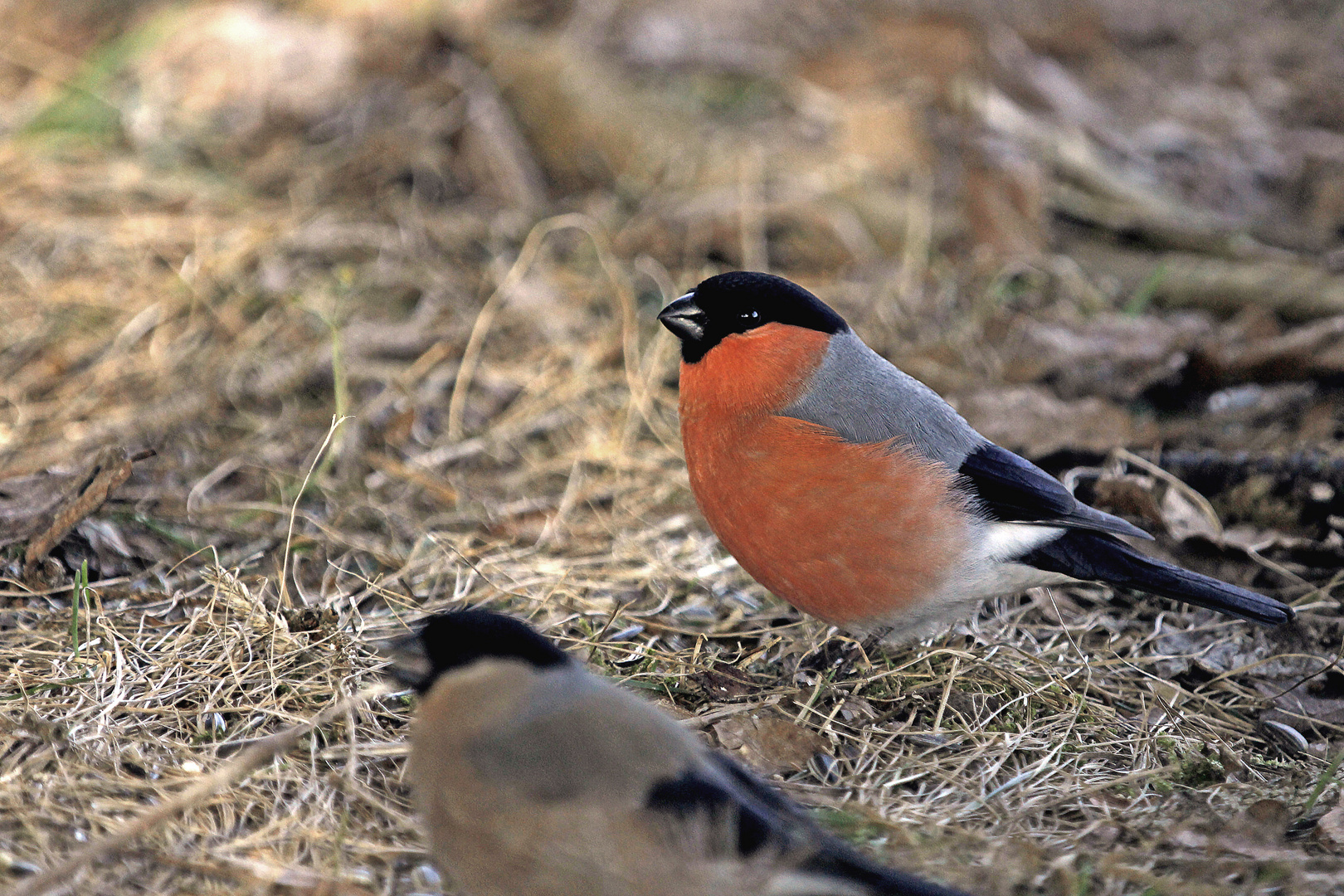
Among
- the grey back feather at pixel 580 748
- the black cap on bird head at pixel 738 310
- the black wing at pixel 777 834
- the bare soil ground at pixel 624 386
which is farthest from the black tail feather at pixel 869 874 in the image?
the black cap on bird head at pixel 738 310

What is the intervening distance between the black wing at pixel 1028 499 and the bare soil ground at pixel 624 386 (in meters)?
0.38

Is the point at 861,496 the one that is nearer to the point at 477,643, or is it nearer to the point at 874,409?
the point at 874,409

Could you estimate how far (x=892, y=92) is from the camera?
7676mm

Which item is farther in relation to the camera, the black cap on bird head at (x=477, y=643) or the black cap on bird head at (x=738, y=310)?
the black cap on bird head at (x=738, y=310)

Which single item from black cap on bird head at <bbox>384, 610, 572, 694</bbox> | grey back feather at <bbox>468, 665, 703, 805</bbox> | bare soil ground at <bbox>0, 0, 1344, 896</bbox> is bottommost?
bare soil ground at <bbox>0, 0, 1344, 896</bbox>

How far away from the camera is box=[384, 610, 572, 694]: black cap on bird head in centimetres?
225

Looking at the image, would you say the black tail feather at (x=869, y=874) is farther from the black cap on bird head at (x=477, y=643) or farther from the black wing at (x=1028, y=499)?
the black wing at (x=1028, y=499)

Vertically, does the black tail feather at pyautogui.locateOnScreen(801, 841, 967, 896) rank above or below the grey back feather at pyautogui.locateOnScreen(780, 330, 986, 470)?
below

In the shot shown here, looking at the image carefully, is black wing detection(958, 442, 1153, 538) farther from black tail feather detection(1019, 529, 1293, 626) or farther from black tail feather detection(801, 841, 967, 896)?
black tail feather detection(801, 841, 967, 896)

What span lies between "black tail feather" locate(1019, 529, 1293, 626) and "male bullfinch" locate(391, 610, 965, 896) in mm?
1424

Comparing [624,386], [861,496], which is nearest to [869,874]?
[861,496]

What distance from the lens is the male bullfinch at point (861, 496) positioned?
3207 millimetres

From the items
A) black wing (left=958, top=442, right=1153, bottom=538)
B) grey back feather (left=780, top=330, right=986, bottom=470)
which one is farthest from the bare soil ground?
grey back feather (left=780, top=330, right=986, bottom=470)

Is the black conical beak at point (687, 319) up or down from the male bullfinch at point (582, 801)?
up
